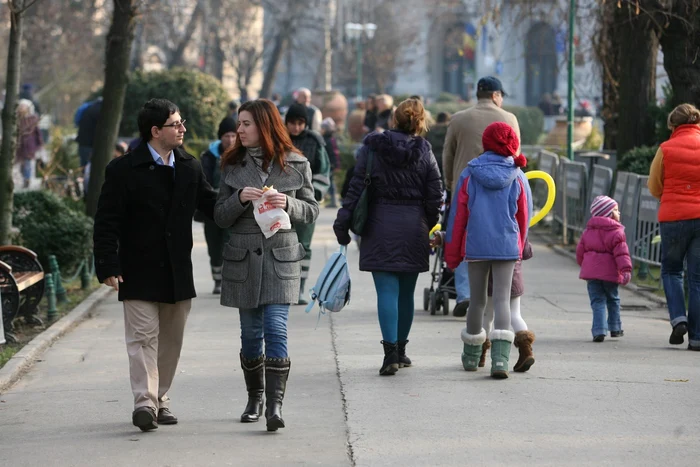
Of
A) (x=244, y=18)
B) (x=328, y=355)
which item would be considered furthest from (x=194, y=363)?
(x=244, y=18)

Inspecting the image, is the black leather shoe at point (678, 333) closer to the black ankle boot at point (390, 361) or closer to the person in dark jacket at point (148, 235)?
the black ankle boot at point (390, 361)

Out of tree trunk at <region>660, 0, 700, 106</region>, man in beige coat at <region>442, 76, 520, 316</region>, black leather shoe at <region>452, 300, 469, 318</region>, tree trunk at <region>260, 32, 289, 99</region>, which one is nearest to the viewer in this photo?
man in beige coat at <region>442, 76, 520, 316</region>

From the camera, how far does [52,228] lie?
13.2 m

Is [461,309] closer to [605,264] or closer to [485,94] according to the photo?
[605,264]

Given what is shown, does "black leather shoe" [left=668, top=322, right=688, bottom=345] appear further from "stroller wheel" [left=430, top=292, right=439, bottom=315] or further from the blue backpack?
the blue backpack

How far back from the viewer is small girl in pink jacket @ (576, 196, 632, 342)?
10.2 meters

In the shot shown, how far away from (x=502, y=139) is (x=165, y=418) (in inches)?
108

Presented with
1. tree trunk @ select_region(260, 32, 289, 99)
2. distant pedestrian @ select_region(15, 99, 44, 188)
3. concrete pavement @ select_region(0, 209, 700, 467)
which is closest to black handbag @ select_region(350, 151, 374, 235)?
concrete pavement @ select_region(0, 209, 700, 467)

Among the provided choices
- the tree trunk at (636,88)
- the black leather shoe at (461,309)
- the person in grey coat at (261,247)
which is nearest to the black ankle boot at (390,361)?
the person in grey coat at (261,247)

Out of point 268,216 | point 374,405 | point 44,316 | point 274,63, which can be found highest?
point 274,63

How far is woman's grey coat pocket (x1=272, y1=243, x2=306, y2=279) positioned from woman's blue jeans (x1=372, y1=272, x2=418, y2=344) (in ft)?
4.98

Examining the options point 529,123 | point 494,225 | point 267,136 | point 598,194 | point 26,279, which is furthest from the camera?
point 529,123

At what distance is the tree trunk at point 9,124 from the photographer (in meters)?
12.4

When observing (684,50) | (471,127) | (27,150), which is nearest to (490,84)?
(471,127)
